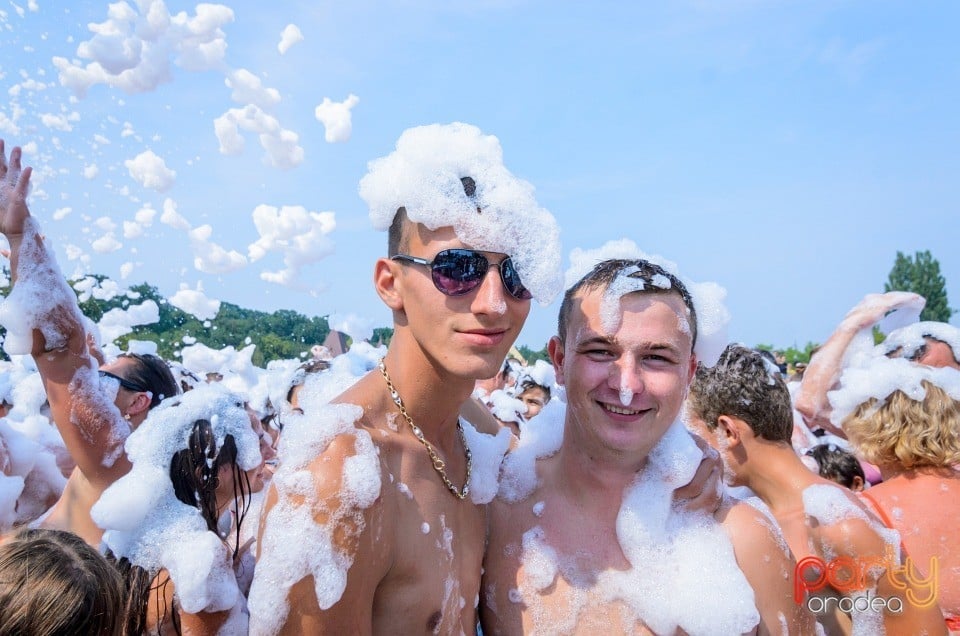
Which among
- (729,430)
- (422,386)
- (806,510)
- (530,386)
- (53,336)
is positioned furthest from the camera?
(530,386)

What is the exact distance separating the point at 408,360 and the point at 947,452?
271cm

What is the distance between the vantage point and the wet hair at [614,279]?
2.51 meters

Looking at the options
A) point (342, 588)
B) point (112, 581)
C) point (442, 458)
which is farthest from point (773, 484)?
point (112, 581)

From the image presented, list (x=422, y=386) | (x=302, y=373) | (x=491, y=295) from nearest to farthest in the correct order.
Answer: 1. (x=491, y=295)
2. (x=422, y=386)
3. (x=302, y=373)

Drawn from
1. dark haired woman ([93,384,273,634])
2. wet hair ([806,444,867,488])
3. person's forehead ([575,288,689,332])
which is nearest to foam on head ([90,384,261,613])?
dark haired woman ([93,384,273,634])

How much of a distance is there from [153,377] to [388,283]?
2.15 meters

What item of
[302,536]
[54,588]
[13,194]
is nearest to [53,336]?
[13,194]

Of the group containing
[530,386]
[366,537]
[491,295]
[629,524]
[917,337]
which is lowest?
[530,386]

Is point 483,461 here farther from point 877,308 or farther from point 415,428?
point 877,308

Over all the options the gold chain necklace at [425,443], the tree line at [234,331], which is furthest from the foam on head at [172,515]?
the tree line at [234,331]

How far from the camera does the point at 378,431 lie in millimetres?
2047

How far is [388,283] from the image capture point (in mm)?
2250

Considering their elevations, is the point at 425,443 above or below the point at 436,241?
below

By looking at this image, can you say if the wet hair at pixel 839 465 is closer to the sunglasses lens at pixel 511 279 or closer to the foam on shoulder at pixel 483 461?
the foam on shoulder at pixel 483 461
